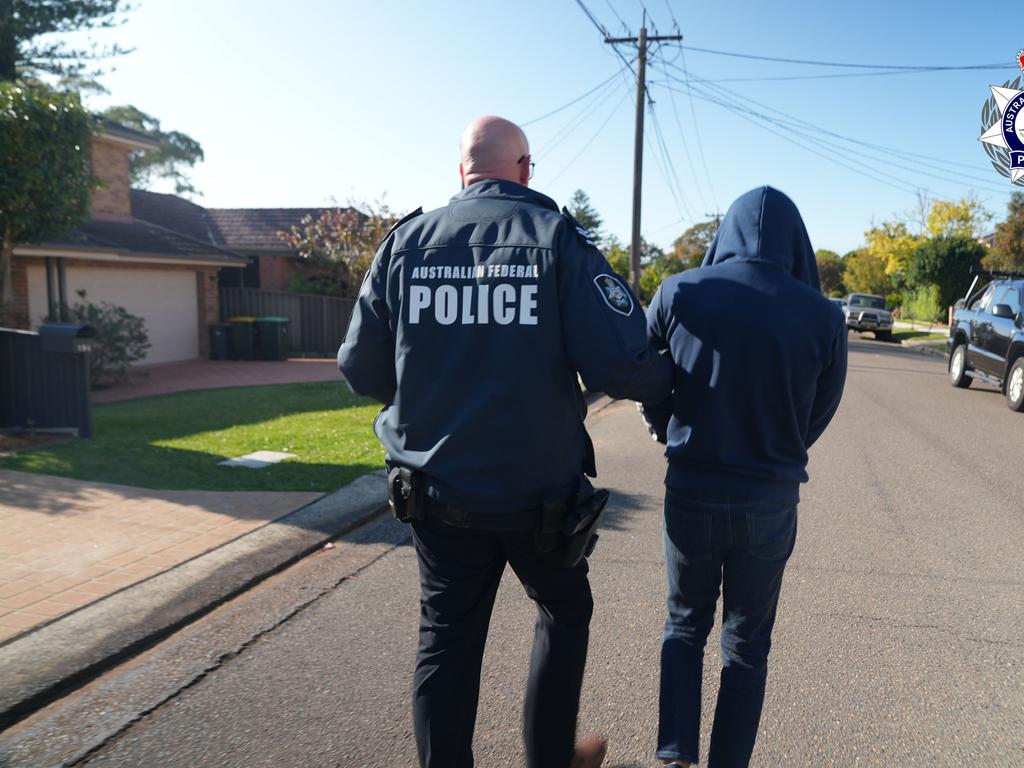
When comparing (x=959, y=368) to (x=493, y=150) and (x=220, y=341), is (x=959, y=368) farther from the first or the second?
(x=220, y=341)

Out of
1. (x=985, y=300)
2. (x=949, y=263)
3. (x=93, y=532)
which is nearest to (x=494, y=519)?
(x=93, y=532)

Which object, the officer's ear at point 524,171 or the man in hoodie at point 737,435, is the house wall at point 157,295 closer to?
the officer's ear at point 524,171

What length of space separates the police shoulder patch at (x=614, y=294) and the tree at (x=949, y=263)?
38344 mm

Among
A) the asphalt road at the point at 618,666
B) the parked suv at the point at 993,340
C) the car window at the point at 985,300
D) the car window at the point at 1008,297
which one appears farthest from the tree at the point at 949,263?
the asphalt road at the point at 618,666

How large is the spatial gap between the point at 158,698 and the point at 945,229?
48.6 meters

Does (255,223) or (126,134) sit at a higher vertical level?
(126,134)

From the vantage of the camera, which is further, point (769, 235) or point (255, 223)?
point (255, 223)

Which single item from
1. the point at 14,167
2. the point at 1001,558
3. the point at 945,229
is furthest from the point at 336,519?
the point at 945,229

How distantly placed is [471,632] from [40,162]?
8.14m

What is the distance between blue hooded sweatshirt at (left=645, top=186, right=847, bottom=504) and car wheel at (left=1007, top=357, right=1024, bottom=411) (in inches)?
442

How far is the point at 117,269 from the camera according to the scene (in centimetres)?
1622

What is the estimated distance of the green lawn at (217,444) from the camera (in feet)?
22.8

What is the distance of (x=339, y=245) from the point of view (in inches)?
917

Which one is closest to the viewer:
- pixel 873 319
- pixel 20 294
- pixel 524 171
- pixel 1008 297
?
pixel 524 171
